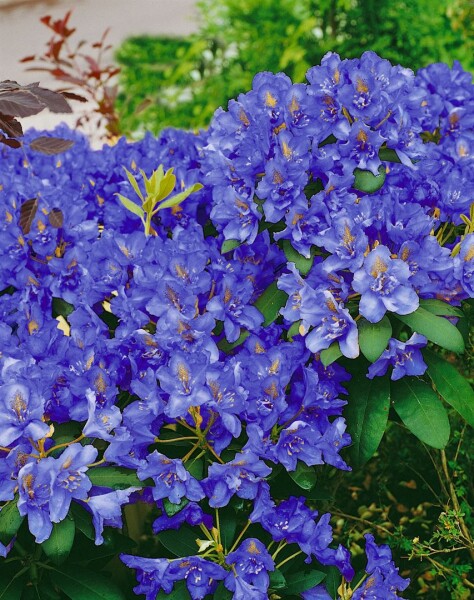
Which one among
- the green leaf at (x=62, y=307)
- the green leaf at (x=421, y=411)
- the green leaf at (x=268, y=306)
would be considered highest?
the green leaf at (x=268, y=306)

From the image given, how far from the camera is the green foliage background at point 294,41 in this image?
388 centimetres

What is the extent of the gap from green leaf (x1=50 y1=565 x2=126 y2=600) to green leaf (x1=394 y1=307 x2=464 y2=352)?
711 millimetres

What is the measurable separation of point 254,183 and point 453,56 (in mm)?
2832

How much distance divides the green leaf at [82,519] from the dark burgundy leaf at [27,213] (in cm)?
65

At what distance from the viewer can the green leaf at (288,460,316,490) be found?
1419 mm

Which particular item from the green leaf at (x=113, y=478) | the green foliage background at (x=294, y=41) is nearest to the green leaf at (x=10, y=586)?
the green leaf at (x=113, y=478)

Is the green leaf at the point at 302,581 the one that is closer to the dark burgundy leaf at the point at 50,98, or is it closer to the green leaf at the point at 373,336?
the green leaf at the point at 373,336

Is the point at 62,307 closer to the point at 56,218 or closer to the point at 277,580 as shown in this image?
the point at 56,218

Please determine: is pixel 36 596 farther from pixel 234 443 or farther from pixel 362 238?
pixel 362 238

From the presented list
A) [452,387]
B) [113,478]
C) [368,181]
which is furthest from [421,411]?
[113,478]

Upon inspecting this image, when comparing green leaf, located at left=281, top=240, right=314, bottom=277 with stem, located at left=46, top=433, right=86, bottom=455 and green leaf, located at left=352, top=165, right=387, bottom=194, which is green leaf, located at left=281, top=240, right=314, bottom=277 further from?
stem, located at left=46, top=433, right=86, bottom=455

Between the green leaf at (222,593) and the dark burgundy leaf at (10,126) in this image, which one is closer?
the green leaf at (222,593)

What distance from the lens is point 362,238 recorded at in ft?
4.69

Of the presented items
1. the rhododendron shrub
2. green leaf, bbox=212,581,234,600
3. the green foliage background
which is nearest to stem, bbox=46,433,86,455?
the rhododendron shrub
